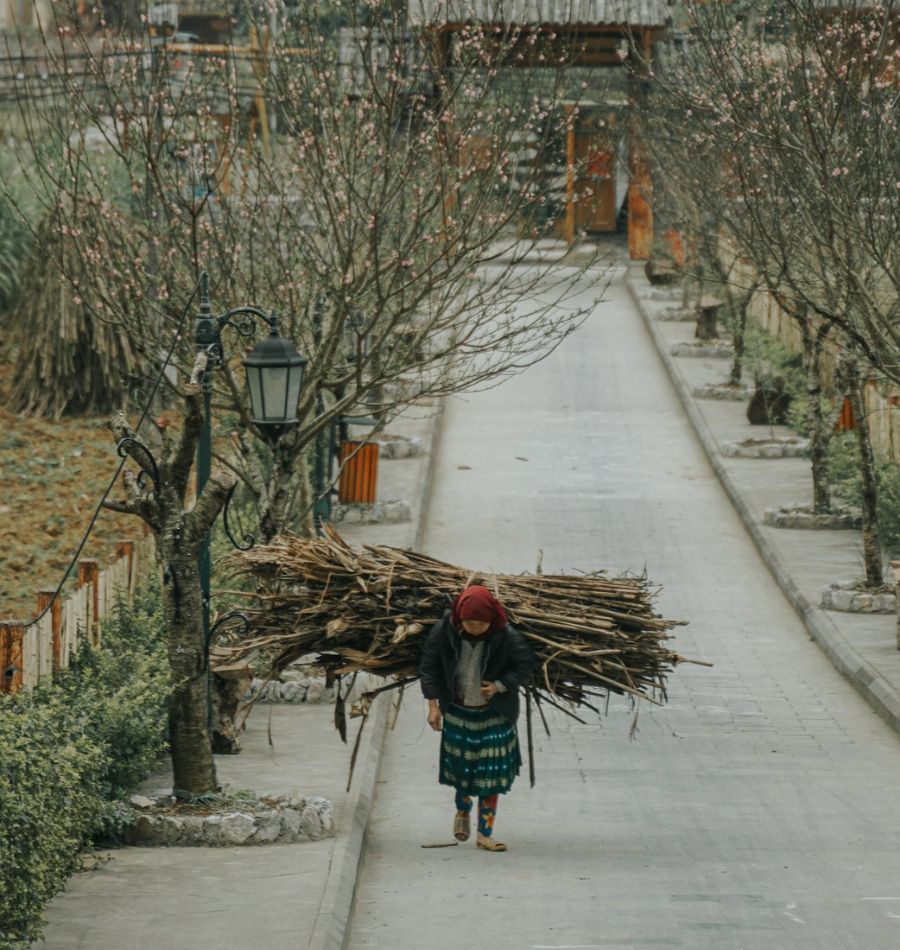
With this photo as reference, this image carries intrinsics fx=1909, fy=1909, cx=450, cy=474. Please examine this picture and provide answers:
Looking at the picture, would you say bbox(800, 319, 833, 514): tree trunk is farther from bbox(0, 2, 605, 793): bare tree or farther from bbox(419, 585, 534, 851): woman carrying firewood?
bbox(419, 585, 534, 851): woman carrying firewood

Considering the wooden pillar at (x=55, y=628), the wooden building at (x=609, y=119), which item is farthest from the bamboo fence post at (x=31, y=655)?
the wooden building at (x=609, y=119)

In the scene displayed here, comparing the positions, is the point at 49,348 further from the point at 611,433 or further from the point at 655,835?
the point at 655,835

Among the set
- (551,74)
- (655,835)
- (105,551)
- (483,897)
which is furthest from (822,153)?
(551,74)

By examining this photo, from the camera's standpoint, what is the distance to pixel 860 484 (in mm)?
22750

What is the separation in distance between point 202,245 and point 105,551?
6051 mm

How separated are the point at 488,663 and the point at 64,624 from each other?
3013 millimetres

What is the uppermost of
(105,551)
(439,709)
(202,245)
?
(202,245)

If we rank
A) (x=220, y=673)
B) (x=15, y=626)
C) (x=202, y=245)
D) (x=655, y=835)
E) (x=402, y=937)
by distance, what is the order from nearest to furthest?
(x=402, y=937) < (x=15, y=626) < (x=655, y=835) < (x=220, y=673) < (x=202, y=245)

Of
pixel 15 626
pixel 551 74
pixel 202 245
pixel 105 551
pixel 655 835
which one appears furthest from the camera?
pixel 551 74

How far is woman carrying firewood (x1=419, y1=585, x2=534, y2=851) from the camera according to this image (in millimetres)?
11148

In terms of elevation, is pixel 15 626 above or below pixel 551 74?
below

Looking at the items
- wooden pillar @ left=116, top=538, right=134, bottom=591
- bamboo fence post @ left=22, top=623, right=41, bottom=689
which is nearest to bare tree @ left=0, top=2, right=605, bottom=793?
wooden pillar @ left=116, top=538, right=134, bottom=591

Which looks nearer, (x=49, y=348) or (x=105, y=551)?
(x=105, y=551)

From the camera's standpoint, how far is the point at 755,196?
1744 cm
